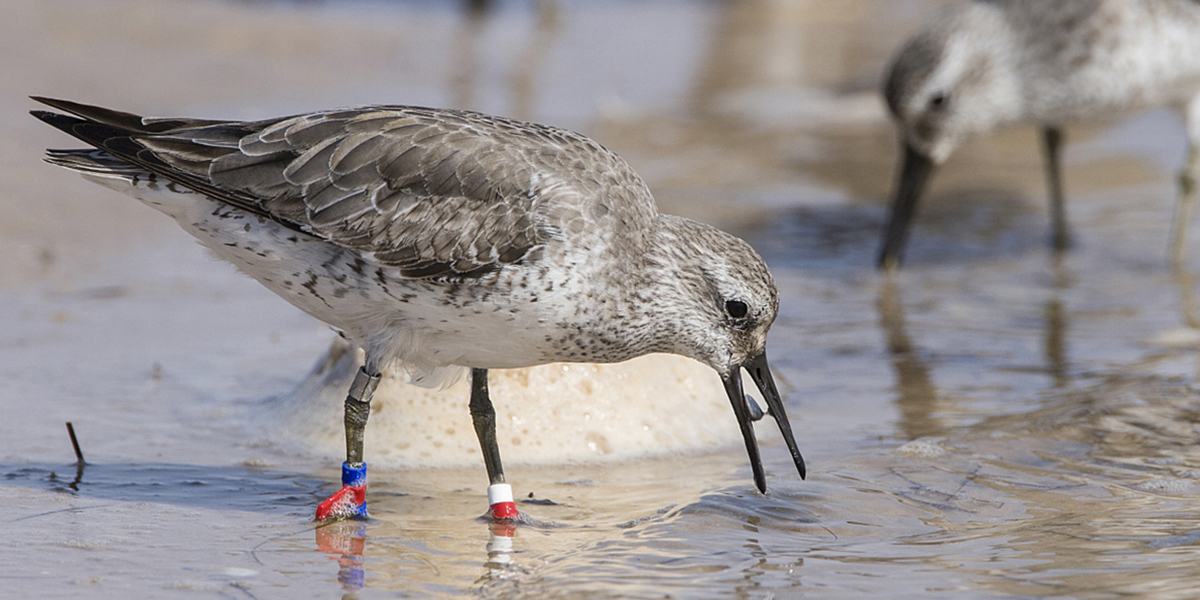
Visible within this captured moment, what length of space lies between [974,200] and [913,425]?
18.7 feet

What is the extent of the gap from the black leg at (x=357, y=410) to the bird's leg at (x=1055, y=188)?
6.53 meters

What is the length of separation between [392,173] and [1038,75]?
6402 mm

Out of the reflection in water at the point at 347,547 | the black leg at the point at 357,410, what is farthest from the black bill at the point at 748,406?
the reflection in water at the point at 347,547

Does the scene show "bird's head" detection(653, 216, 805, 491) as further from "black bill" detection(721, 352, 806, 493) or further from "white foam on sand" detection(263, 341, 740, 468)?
"white foam on sand" detection(263, 341, 740, 468)

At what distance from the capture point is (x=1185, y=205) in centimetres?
960

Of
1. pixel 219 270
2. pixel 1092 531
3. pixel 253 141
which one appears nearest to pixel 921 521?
pixel 1092 531

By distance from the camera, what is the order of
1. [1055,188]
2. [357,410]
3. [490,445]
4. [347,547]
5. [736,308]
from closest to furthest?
1. [347,547]
2. [736,308]
3. [357,410]
4. [490,445]
5. [1055,188]

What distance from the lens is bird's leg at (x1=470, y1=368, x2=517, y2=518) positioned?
4.76 m

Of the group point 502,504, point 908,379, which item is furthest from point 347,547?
point 908,379

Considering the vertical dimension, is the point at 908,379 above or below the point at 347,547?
above

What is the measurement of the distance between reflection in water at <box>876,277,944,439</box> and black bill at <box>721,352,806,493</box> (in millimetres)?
1122

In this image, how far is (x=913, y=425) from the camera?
6.03m

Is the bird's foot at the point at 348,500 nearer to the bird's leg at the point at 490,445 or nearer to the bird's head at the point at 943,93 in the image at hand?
the bird's leg at the point at 490,445

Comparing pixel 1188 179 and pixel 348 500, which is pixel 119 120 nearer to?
pixel 348 500
